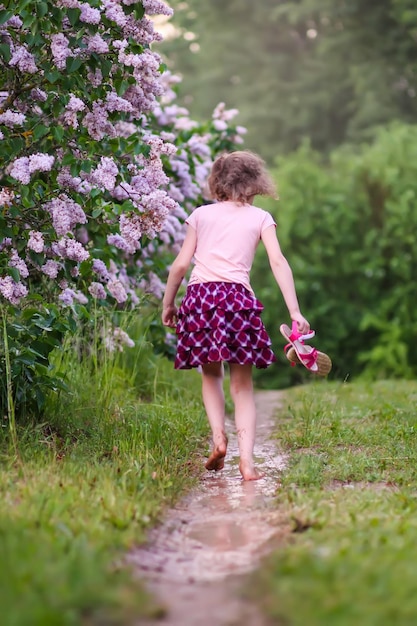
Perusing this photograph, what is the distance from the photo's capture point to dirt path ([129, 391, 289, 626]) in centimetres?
269

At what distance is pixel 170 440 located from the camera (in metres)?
5.24

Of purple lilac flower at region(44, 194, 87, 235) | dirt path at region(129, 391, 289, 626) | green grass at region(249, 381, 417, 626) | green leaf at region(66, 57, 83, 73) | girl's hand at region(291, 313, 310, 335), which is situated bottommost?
dirt path at region(129, 391, 289, 626)

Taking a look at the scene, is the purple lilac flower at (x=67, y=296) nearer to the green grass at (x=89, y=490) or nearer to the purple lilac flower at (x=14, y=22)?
the green grass at (x=89, y=490)

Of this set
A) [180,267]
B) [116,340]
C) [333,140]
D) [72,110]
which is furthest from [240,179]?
[333,140]

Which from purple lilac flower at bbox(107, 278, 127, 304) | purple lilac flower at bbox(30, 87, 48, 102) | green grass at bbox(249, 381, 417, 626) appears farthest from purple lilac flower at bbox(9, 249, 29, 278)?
green grass at bbox(249, 381, 417, 626)

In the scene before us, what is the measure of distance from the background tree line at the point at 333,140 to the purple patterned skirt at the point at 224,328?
5260mm

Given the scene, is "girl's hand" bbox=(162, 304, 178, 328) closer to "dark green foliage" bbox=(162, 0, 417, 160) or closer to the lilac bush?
the lilac bush

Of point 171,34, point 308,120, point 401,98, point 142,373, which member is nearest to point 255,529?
point 142,373

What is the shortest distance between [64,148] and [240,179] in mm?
928

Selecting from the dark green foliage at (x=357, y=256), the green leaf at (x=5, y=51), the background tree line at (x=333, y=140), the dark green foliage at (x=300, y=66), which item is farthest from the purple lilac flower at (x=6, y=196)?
the dark green foliage at (x=300, y=66)

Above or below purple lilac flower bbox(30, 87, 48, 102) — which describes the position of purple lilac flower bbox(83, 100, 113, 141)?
below

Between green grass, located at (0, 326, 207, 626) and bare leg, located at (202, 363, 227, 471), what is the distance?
150mm

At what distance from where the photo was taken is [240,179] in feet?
16.5

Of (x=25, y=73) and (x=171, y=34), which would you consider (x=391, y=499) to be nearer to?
(x=25, y=73)
